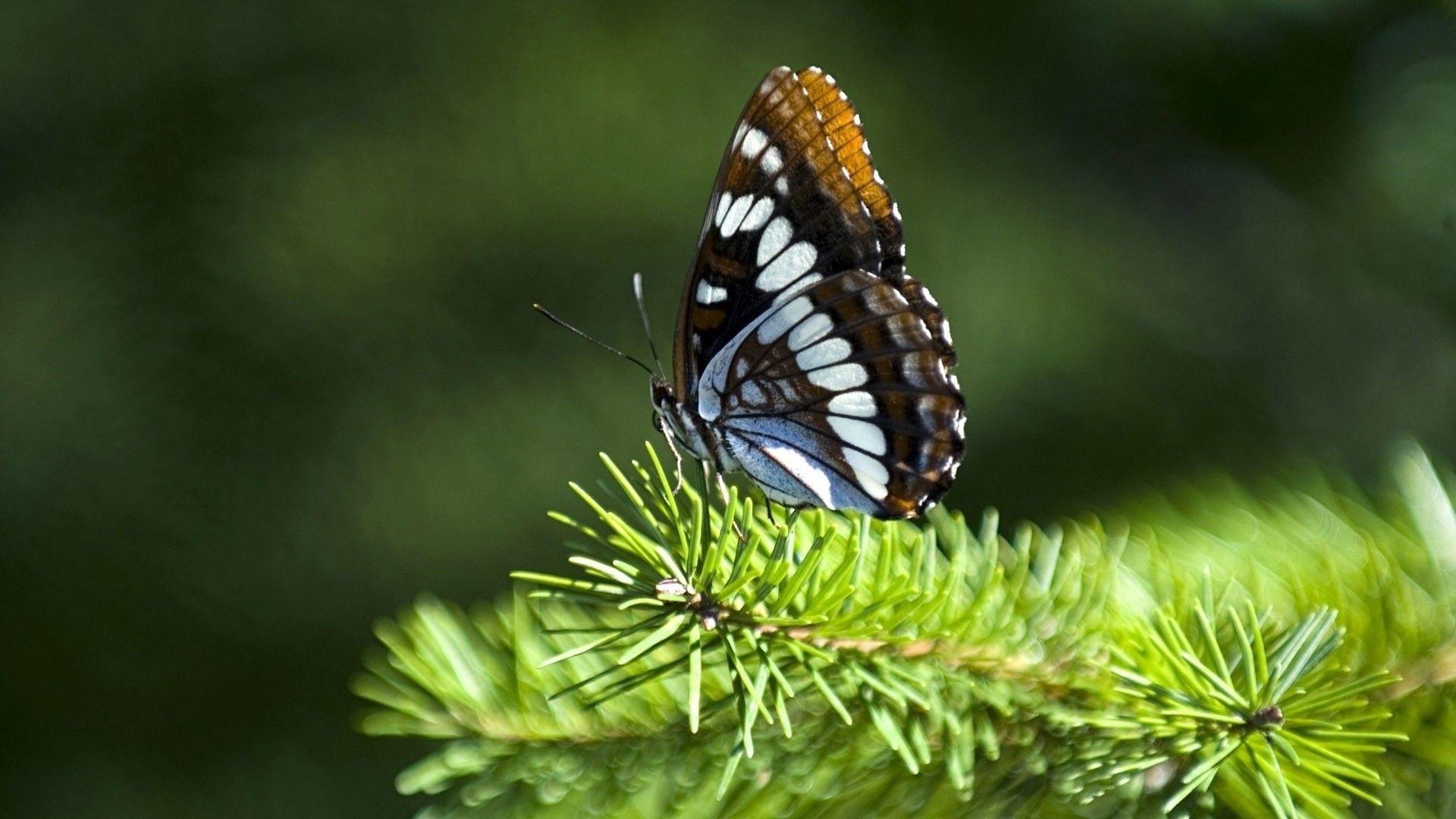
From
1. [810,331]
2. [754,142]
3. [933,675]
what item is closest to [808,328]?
[810,331]

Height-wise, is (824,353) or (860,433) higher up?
(824,353)

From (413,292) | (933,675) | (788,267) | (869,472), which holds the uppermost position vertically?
(413,292)

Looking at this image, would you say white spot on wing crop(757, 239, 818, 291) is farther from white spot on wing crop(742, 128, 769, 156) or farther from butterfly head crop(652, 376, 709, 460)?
butterfly head crop(652, 376, 709, 460)

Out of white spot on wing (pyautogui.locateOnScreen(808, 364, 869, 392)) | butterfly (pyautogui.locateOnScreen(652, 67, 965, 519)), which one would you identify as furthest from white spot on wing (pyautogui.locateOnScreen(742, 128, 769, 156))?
white spot on wing (pyautogui.locateOnScreen(808, 364, 869, 392))

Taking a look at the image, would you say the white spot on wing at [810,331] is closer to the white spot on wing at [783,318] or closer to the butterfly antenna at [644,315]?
the white spot on wing at [783,318]

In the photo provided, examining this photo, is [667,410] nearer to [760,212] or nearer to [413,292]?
[760,212]

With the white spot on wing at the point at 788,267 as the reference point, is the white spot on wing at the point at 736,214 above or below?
above

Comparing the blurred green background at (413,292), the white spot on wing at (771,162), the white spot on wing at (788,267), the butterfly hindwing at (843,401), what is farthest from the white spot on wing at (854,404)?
the blurred green background at (413,292)
